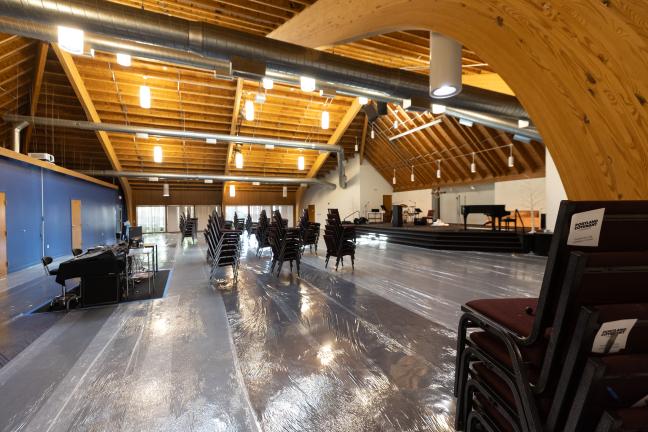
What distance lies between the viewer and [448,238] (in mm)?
10203

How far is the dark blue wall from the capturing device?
7.02m

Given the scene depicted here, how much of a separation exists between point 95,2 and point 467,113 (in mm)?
7950

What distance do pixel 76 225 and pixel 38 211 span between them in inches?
104

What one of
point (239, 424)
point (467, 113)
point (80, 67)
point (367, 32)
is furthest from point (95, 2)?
point (467, 113)

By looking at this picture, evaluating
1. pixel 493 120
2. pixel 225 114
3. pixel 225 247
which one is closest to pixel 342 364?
pixel 225 247

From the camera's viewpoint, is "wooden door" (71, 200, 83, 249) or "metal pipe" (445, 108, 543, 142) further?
"wooden door" (71, 200, 83, 249)

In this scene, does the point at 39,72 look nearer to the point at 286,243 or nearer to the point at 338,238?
the point at 286,243

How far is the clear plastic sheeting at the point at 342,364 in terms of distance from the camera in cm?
183

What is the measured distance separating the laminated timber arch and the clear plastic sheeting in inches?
64.8

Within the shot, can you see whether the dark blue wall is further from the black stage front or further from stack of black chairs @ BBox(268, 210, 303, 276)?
the black stage front

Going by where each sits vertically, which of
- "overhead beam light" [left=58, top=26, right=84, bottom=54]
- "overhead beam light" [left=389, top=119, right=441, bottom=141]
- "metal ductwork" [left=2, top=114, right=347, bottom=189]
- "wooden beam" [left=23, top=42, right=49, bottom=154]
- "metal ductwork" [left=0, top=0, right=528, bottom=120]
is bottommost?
"overhead beam light" [left=58, top=26, right=84, bottom=54]

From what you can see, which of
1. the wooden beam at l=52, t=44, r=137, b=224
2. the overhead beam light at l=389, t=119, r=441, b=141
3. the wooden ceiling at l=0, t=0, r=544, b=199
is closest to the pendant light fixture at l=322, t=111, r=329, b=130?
the wooden ceiling at l=0, t=0, r=544, b=199

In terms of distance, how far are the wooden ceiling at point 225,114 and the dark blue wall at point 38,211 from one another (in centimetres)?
255

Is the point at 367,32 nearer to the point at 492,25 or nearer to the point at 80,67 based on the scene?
the point at 492,25
